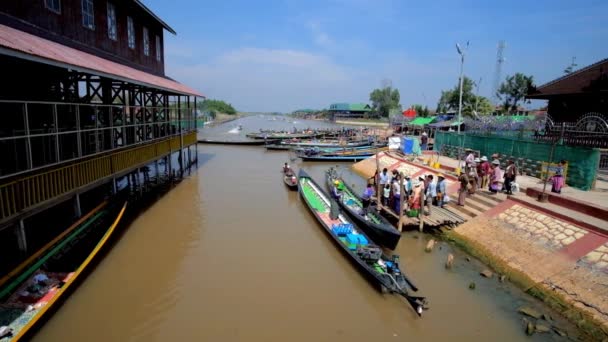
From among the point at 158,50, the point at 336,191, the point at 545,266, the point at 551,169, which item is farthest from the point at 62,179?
the point at 551,169

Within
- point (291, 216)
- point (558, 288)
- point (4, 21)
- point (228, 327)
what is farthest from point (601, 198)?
point (4, 21)

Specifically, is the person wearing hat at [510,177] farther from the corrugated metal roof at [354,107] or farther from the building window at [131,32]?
the corrugated metal roof at [354,107]

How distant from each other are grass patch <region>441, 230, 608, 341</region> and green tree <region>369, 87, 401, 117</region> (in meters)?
102

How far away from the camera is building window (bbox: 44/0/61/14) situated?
11070 millimetres

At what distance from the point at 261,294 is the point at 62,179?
568cm

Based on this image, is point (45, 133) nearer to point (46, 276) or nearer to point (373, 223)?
point (46, 276)

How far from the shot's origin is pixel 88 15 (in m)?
13.4

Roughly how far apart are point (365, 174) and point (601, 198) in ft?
48.4

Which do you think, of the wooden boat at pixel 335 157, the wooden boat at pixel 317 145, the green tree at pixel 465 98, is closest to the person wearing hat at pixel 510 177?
the wooden boat at pixel 335 157

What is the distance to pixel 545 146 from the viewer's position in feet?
52.1

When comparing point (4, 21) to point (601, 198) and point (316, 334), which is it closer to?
→ point (316, 334)

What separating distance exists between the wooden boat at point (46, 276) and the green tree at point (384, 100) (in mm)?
106806

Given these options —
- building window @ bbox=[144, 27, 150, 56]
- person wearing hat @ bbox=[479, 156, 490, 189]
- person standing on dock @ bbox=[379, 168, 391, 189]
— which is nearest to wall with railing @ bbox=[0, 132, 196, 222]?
building window @ bbox=[144, 27, 150, 56]

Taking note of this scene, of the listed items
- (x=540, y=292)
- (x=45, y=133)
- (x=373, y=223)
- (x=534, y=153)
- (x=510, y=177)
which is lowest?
(x=540, y=292)
